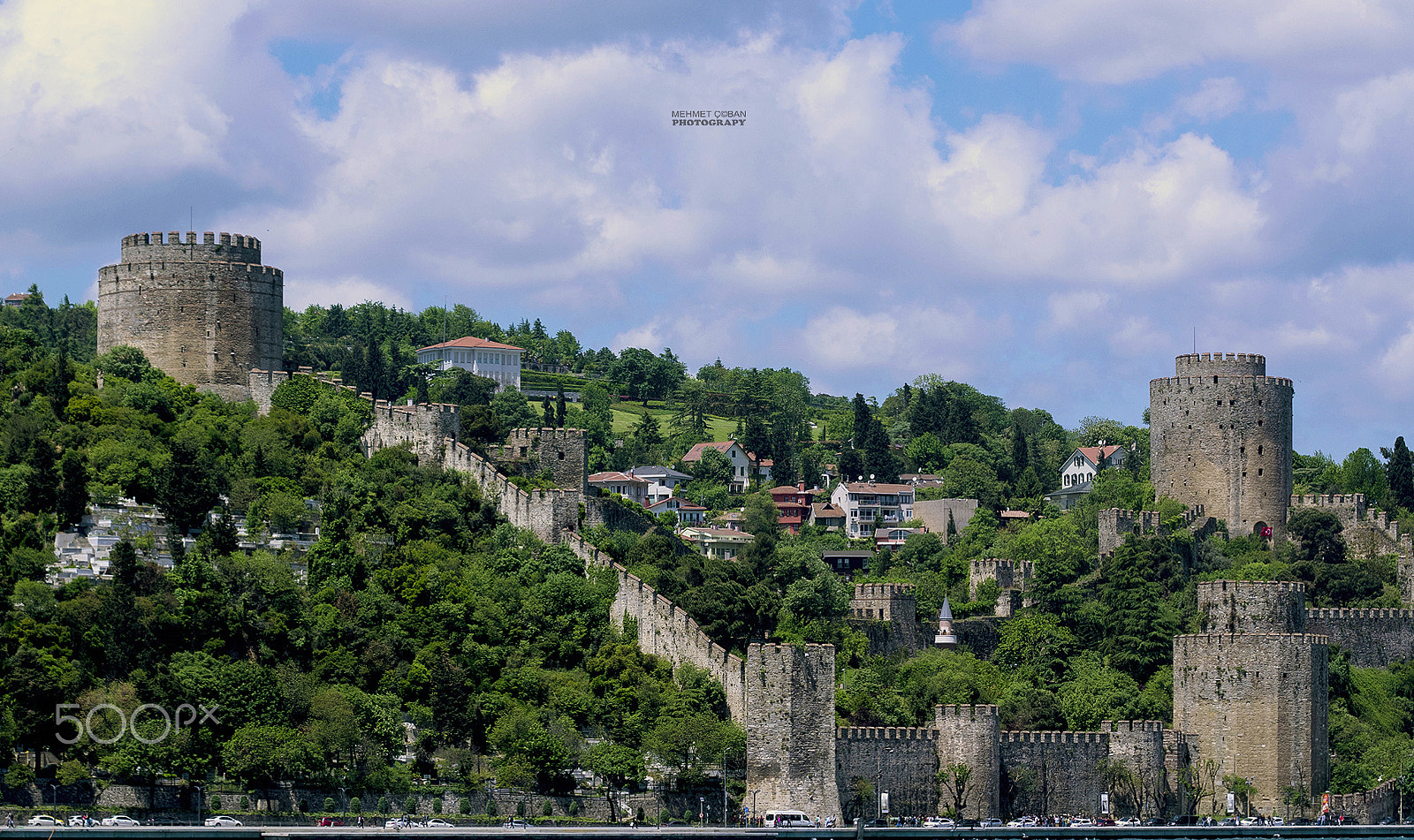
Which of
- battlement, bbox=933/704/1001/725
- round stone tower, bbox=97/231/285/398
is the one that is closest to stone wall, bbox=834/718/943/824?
battlement, bbox=933/704/1001/725

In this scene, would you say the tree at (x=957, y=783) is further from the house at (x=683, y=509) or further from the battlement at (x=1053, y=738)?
the house at (x=683, y=509)

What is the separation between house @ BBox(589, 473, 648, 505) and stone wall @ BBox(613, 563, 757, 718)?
1573 inches

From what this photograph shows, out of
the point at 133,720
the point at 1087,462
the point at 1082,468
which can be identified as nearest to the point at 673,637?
the point at 133,720

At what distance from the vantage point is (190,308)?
79875 millimetres

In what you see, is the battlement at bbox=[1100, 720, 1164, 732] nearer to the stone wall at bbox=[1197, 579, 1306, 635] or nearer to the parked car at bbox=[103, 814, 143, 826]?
the stone wall at bbox=[1197, 579, 1306, 635]

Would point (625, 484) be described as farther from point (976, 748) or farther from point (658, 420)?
point (976, 748)

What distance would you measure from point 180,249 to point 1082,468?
64.4 m

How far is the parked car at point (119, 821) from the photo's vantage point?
5331cm

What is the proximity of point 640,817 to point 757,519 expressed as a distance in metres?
48.7

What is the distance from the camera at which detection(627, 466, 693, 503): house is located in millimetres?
119562

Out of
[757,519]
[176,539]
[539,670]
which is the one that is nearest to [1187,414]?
[757,519]

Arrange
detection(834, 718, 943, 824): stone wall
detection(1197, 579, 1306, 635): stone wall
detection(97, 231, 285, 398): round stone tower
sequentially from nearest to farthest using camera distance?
detection(834, 718, 943, 824): stone wall, detection(1197, 579, 1306, 635): stone wall, detection(97, 231, 285, 398): round stone tower

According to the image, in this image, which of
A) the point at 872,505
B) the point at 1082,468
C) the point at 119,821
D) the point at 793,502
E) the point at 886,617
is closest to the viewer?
the point at 119,821

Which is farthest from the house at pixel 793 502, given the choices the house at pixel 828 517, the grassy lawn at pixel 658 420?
the grassy lawn at pixel 658 420
